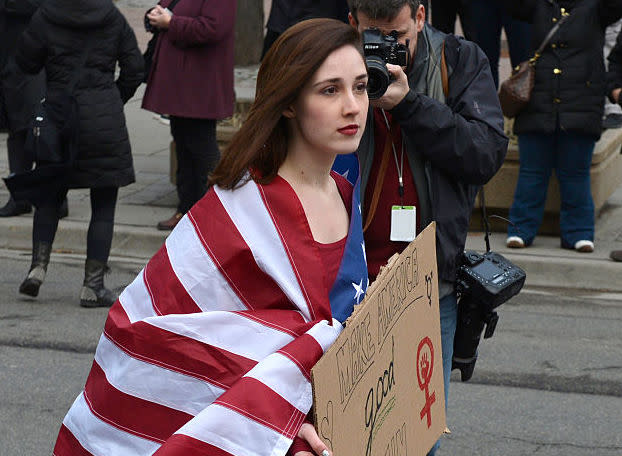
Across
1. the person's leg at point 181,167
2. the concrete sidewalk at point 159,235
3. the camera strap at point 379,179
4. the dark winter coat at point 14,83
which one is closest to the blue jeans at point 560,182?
the concrete sidewalk at point 159,235

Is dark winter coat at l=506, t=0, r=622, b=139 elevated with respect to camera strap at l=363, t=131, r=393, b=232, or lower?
lower

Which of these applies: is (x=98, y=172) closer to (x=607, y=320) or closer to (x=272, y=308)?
(x=607, y=320)

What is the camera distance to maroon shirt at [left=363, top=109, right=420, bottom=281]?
3.56 metres

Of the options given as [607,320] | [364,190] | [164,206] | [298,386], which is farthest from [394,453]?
[164,206]

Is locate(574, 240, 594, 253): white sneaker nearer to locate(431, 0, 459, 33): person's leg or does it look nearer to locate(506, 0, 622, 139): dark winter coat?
locate(506, 0, 622, 139): dark winter coat

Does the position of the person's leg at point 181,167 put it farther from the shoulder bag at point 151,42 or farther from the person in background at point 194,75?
the shoulder bag at point 151,42

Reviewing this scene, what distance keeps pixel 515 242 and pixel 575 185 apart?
0.52m

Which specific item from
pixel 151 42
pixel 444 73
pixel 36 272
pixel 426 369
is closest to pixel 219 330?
pixel 426 369

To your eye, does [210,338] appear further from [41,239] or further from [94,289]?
[41,239]

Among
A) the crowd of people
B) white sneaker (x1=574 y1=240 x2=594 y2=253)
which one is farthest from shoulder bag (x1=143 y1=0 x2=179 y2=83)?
the crowd of people

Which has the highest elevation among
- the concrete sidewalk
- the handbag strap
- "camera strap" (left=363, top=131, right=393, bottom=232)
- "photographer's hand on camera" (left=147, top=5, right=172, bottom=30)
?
"camera strap" (left=363, top=131, right=393, bottom=232)

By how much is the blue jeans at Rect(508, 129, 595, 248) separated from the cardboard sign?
486 cm

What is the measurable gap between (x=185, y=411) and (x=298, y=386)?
28cm

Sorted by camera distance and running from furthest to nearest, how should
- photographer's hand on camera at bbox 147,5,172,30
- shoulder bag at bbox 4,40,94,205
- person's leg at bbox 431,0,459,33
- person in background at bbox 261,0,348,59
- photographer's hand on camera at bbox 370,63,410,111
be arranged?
person's leg at bbox 431,0,459,33, person in background at bbox 261,0,348,59, photographer's hand on camera at bbox 147,5,172,30, shoulder bag at bbox 4,40,94,205, photographer's hand on camera at bbox 370,63,410,111
